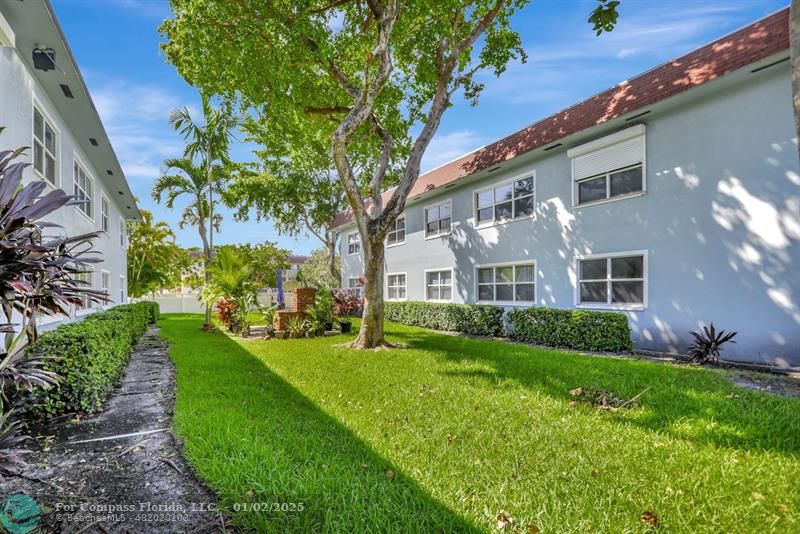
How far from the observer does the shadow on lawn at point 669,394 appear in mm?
4066

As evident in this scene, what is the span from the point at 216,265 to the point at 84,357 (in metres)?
9.43

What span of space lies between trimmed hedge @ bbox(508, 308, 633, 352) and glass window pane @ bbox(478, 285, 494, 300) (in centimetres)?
251

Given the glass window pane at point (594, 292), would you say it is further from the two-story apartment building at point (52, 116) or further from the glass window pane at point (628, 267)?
the two-story apartment building at point (52, 116)

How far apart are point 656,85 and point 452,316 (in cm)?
887

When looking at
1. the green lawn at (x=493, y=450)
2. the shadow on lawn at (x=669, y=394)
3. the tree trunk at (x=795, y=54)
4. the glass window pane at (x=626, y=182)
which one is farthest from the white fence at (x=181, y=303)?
the tree trunk at (x=795, y=54)

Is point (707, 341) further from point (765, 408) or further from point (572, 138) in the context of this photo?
point (572, 138)

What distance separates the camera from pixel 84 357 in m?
5.09

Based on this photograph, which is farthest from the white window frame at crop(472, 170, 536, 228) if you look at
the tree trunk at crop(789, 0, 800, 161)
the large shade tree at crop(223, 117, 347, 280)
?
the large shade tree at crop(223, 117, 347, 280)

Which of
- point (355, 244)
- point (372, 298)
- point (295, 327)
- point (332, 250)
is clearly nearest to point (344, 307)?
point (295, 327)

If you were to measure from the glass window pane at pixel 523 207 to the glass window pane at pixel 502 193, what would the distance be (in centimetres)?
49

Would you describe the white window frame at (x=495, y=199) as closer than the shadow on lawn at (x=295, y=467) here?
No

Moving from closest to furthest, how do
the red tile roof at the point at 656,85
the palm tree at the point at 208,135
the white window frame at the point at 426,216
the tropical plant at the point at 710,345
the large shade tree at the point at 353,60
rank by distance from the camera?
the red tile roof at the point at 656,85
the tropical plant at the point at 710,345
the large shade tree at the point at 353,60
the white window frame at the point at 426,216
the palm tree at the point at 208,135

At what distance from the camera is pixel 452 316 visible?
14352mm

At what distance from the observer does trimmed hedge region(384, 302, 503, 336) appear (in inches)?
505
